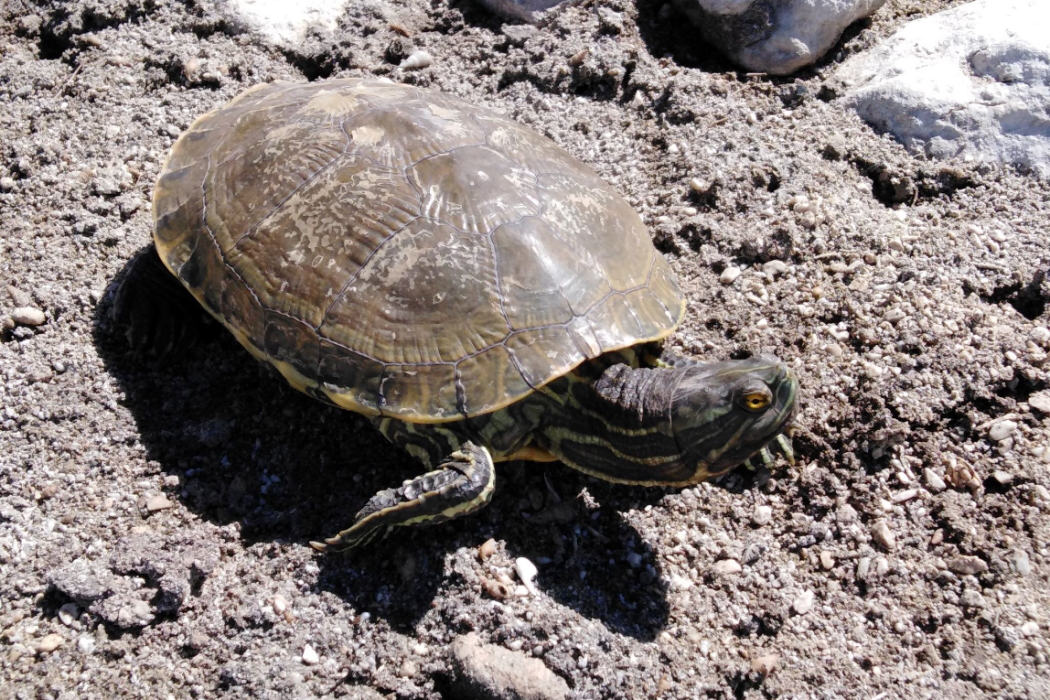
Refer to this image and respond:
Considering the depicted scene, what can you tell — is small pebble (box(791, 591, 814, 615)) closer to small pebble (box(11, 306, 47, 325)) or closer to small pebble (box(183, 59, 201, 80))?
small pebble (box(11, 306, 47, 325))

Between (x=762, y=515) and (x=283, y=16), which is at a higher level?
(x=283, y=16)

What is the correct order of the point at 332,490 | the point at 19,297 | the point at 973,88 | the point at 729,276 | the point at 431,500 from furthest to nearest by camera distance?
the point at 973,88 < the point at 729,276 < the point at 19,297 < the point at 332,490 < the point at 431,500

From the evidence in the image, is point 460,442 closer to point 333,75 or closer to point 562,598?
point 562,598

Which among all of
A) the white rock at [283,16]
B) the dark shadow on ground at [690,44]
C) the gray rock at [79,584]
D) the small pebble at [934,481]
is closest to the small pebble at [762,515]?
the small pebble at [934,481]

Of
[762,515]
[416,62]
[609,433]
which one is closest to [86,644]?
[609,433]

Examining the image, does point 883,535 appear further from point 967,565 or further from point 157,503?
point 157,503

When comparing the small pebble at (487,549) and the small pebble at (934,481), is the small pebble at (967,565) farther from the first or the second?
the small pebble at (487,549)
